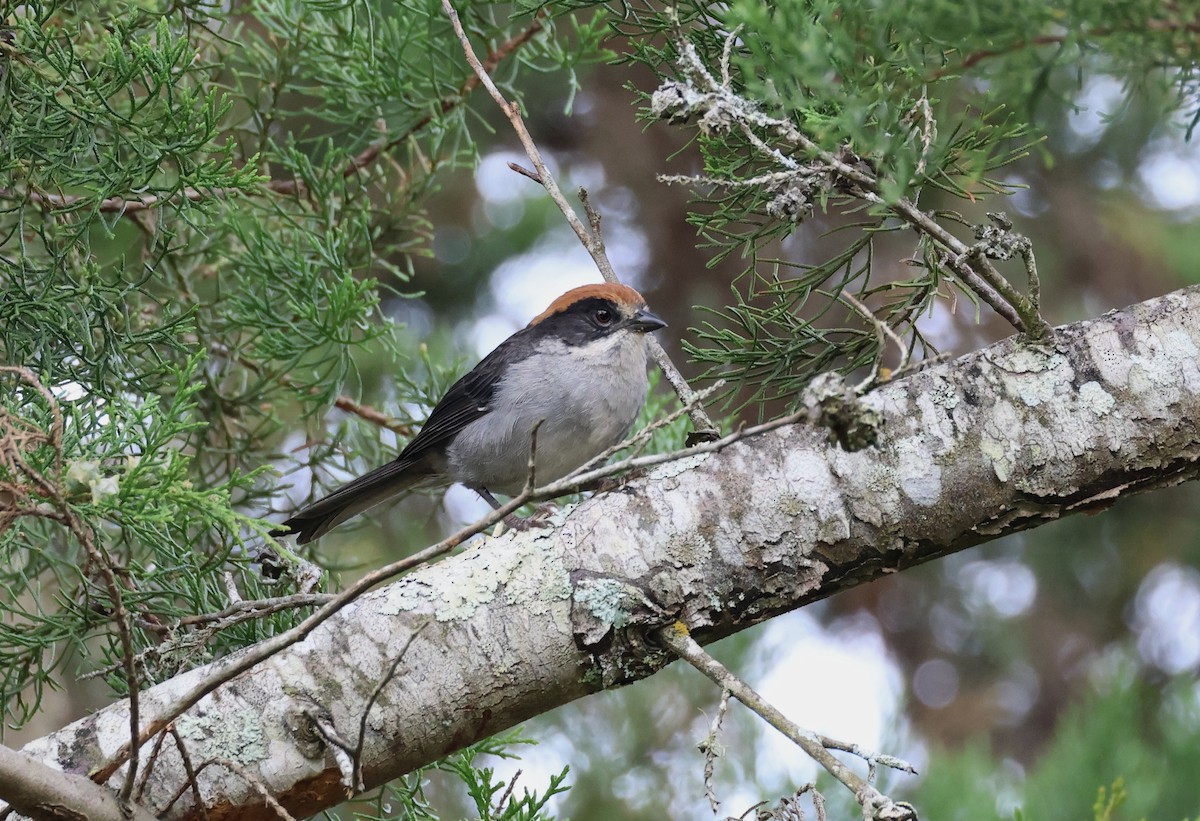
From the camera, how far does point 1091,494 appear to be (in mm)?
2479

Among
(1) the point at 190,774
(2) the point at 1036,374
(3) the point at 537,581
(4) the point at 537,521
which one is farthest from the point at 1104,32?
(1) the point at 190,774

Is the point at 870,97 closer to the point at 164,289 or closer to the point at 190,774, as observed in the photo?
the point at 190,774

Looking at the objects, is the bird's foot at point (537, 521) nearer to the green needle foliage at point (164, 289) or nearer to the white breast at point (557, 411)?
the green needle foliage at point (164, 289)

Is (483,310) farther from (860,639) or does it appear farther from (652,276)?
(860,639)

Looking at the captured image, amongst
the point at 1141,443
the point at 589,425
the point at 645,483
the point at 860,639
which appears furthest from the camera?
the point at 860,639

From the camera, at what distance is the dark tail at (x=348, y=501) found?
13.1 ft

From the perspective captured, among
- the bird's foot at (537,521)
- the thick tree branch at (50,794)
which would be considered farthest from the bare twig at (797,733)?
the thick tree branch at (50,794)

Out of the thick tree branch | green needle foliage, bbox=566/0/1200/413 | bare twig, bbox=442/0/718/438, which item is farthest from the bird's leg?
the thick tree branch

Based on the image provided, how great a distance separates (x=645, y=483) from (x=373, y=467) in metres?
2.19

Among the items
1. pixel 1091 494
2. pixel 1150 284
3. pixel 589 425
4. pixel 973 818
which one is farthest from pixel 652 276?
pixel 1091 494

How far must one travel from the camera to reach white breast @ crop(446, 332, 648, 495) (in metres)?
4.35

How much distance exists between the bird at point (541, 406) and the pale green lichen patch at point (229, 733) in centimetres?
164

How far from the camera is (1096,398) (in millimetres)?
2469

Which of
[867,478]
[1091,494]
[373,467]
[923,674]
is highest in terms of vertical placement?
[373,467]
